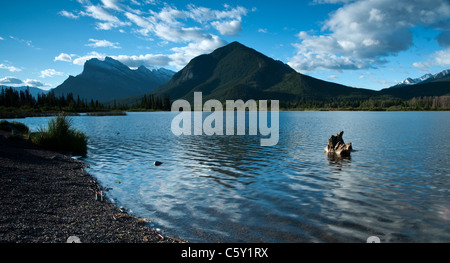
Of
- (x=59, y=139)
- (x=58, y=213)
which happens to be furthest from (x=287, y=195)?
(x=59, y=139)

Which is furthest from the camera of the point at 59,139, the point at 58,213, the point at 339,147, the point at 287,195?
the point at 59,139

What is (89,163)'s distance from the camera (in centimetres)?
2698

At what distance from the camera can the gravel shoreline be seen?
935cm

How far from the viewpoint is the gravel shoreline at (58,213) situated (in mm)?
9352

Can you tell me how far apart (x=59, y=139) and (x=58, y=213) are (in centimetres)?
2516

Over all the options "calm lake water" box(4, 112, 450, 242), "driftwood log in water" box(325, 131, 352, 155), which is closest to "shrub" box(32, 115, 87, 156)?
"calm lake water" box(4, 112, 450, 242)

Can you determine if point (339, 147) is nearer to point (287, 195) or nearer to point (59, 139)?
point (287, 195)

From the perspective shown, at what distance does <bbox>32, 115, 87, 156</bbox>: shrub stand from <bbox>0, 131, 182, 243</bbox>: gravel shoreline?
1387cm

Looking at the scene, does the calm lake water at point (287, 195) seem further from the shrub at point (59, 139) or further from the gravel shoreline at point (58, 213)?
the shrub at point (59, 139)

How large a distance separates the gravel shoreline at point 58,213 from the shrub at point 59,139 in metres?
13.9

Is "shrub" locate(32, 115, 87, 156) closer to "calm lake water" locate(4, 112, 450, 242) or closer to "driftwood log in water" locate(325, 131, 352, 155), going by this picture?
"calm lake water" locate(4, 112, 450, 242)

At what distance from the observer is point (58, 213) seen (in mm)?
11656
